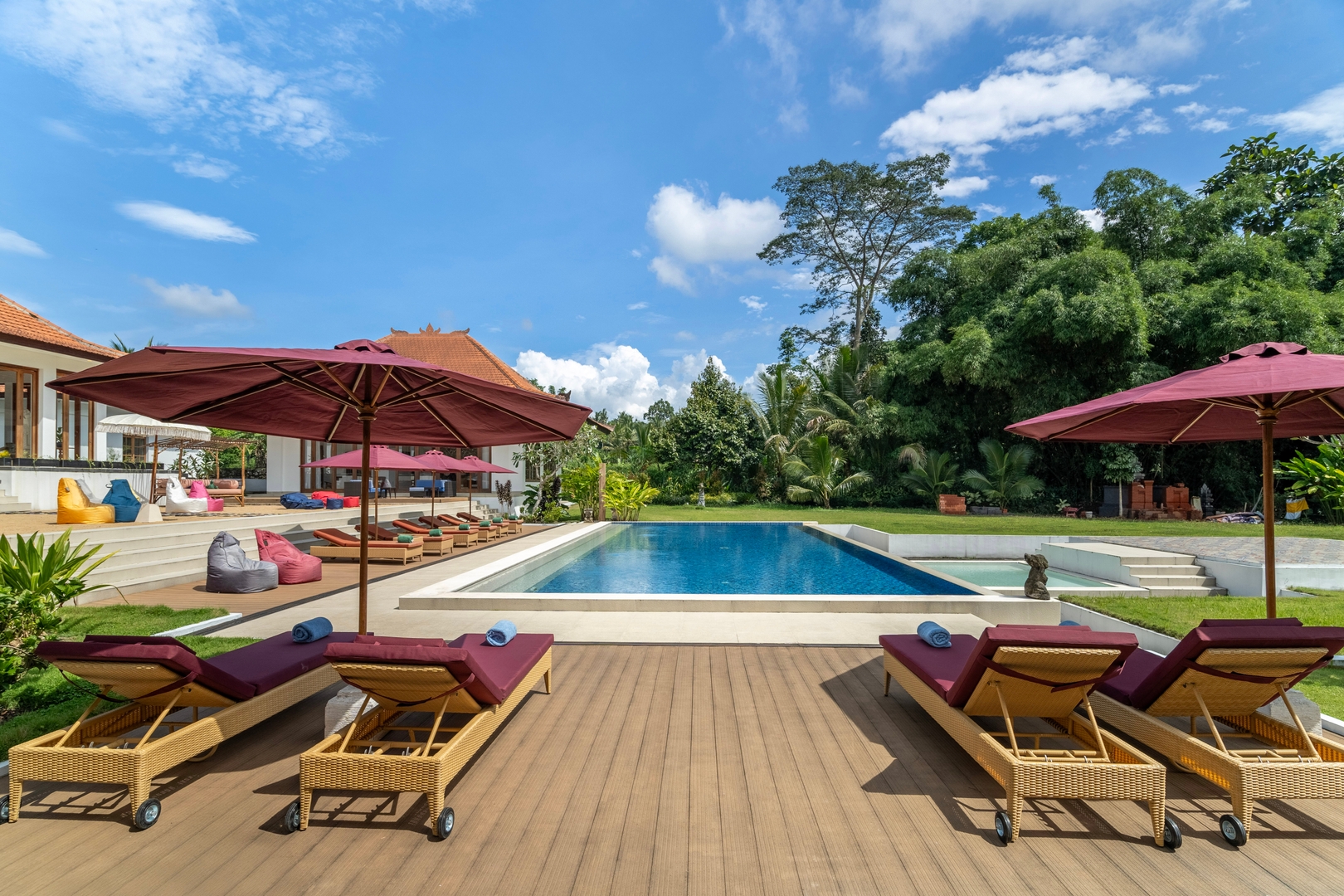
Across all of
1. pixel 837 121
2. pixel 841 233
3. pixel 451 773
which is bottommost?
pixel 451 773

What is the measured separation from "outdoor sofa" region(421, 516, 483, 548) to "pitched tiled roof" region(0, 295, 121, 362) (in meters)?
8.65

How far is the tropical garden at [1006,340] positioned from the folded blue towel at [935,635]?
15.6 meters

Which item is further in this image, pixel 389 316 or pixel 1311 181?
pixel 389 316

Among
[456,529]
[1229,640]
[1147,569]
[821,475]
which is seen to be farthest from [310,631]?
[821,475]

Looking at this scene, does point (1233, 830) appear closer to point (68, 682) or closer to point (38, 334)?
point (68, 682)

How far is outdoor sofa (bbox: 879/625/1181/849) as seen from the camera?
2518mm

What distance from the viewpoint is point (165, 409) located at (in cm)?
393

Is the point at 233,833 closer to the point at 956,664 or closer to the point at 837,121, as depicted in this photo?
the point at 956,664

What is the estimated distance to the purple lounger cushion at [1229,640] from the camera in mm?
2736

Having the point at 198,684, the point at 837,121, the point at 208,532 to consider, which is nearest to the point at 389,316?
the point at 208,532

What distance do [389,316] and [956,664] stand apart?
28.8 m

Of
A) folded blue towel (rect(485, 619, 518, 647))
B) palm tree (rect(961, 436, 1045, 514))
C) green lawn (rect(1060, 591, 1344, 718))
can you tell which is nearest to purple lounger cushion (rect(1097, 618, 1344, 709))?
green lawn (rect(1060, 591, 1344, 718))

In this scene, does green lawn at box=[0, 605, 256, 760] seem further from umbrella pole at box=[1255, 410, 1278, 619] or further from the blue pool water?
umbrella pole at box=[1255, 410, 1278, 619]

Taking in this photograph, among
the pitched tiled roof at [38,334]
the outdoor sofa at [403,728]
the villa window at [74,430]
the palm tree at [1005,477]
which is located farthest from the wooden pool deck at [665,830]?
the palm tree at [1005,477]
